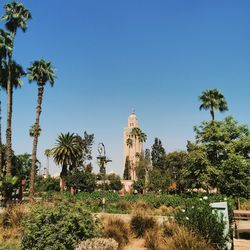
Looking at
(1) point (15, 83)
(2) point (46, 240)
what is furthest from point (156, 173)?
(2) point (46, 240)

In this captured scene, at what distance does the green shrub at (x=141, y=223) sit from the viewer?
35.5 ft

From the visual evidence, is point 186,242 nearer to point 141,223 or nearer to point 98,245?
point 98,245

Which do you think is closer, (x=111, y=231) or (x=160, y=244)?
(x=160, y=244)

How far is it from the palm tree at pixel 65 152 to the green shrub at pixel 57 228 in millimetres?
52050

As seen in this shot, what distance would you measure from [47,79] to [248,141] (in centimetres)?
2306

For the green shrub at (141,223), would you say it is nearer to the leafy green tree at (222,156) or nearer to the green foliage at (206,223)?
the green foliage at (206,223)

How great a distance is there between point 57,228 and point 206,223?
11.9 feet

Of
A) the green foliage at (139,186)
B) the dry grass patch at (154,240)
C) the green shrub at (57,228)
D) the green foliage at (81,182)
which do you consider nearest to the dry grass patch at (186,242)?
the dry grass patch at (154,240)

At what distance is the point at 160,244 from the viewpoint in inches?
354

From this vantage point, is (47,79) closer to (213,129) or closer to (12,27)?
(12,27)

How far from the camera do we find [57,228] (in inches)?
311

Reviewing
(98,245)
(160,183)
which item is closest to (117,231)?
(98,245)

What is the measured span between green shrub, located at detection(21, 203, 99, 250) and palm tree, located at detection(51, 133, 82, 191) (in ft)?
171

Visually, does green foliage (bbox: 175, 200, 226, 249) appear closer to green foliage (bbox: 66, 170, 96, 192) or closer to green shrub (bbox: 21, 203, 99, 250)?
green shrub (bbox: 21, 203, 99, 250)
